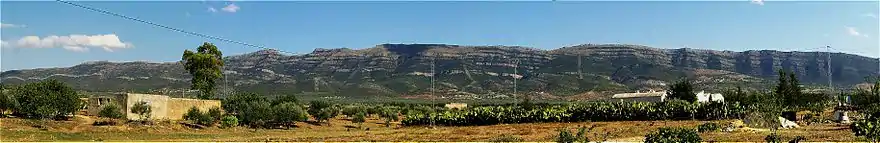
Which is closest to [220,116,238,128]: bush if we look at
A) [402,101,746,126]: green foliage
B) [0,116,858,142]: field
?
[0,116,858,142]: field

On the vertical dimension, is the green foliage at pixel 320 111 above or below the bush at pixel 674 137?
below

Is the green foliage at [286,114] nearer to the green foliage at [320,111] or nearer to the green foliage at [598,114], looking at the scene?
the green foliage at [320,111]

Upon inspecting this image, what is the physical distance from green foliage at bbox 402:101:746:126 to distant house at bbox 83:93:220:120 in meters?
19.8

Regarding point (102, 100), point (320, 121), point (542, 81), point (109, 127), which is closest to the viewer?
point (109, 127)

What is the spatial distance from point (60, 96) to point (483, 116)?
33997 millimetres

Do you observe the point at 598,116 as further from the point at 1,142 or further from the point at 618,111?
the point at 1,142

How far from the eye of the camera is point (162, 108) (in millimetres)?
60781

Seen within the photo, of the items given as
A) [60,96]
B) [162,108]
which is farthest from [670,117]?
[60,96]

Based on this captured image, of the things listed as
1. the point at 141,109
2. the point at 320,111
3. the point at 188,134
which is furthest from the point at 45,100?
the point at 320,111

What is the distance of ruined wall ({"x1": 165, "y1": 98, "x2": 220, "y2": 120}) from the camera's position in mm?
62344

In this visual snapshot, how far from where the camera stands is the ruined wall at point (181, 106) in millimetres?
62344

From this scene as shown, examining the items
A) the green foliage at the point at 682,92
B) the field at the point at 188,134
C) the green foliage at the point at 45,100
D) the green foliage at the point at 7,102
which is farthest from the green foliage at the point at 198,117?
the green foliage at the point at 682,92

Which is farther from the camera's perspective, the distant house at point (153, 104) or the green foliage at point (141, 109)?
the distant house at point (153, 104)

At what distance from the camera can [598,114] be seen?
62375 millimetres
